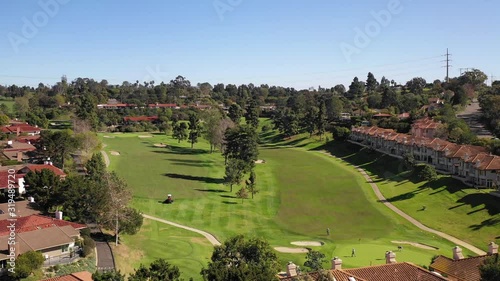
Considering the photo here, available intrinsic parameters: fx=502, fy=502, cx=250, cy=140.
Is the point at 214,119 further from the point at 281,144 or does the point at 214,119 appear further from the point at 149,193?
the point at 149,193

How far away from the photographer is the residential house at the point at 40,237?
3441 centimetres

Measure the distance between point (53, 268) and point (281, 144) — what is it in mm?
88820

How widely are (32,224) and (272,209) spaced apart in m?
29.9

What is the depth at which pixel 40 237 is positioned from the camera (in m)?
36.5

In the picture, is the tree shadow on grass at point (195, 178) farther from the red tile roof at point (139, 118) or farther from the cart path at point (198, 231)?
the red tile roof at point (139, 118)

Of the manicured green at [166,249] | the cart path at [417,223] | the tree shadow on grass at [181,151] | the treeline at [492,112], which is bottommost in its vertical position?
the cart path at [417,223]

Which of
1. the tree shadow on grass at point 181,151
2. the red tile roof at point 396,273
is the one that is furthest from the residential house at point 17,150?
the red tile roof at point 396,273

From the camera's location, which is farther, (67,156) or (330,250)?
(67,156)

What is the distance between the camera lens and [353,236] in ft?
167

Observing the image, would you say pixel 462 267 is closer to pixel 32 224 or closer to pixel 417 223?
pixel 417 223

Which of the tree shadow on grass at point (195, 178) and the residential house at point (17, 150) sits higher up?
the residential house at point (17, 150)

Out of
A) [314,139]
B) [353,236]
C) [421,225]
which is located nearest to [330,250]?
[353,236]

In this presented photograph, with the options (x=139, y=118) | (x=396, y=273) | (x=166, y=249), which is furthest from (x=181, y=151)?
(x=396, y=273)

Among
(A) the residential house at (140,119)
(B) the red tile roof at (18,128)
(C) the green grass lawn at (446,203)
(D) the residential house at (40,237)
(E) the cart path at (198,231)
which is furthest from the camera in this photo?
(A) the residential house at (140,119)
